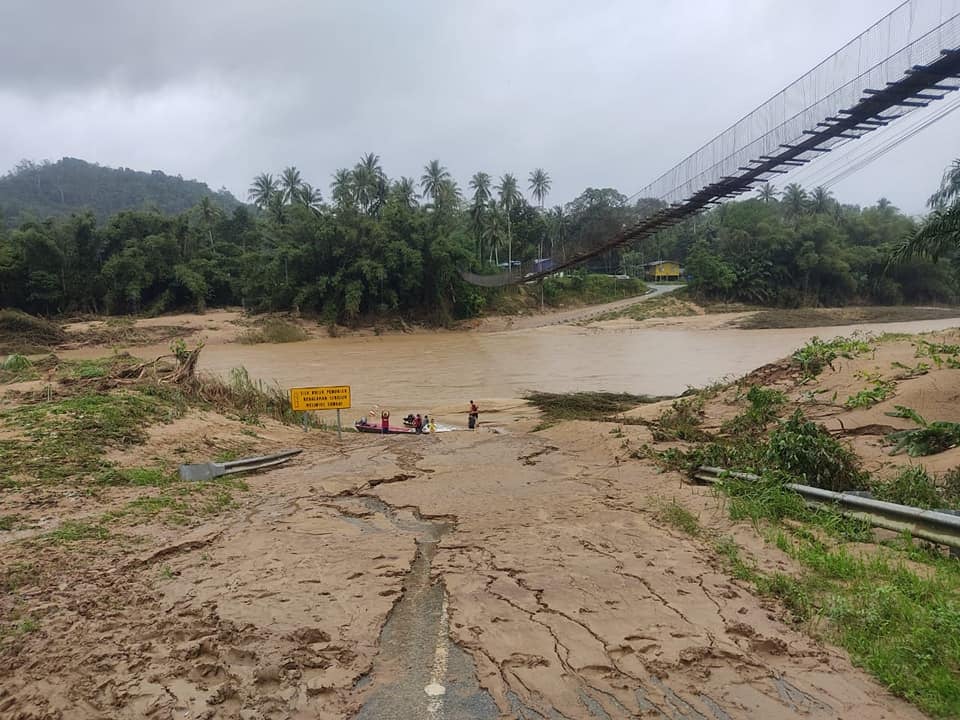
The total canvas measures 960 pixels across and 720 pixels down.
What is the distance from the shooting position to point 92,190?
130 meters

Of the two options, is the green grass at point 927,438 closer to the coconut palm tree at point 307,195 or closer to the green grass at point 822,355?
the green grass at point 822,355

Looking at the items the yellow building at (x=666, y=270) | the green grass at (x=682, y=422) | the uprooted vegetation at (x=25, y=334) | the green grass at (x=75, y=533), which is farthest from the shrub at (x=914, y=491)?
the yellow building at (x=666, y=270)

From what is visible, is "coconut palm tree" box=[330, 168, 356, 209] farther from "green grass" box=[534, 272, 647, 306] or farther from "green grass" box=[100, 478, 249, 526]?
"green grass" box=[100, 478, 249, 526]

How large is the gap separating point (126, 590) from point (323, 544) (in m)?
1.38

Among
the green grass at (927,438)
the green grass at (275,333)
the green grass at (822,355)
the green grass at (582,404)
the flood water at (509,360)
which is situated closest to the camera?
the green grass at (927,438)

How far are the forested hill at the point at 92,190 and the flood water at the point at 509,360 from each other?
271 feet

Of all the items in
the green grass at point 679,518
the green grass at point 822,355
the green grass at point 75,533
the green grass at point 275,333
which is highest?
the green grass at point 275,333

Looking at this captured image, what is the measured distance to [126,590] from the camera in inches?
150

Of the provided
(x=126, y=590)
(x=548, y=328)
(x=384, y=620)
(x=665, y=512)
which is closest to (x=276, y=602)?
(x=384, y=620)

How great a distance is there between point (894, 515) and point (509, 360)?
30.0 meters

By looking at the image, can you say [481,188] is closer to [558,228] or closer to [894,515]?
[558,228]

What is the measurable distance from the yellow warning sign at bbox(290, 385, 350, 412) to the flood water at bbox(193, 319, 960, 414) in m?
9.35

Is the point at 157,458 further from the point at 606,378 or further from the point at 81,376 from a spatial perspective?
the point at 606,378

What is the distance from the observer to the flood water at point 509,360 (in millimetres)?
24734
